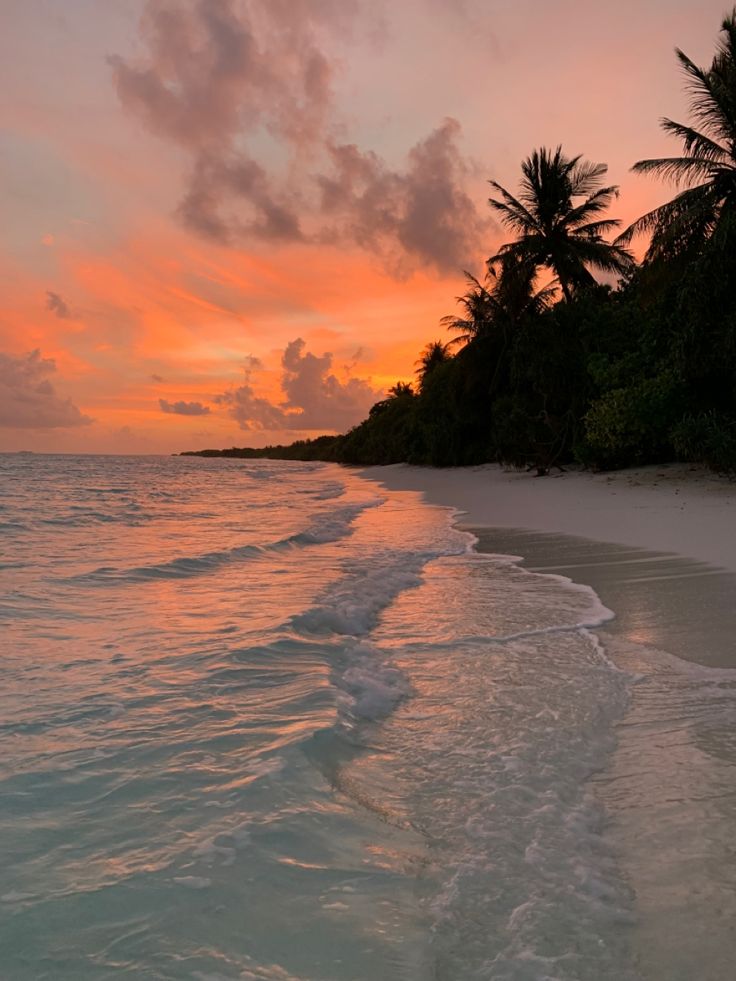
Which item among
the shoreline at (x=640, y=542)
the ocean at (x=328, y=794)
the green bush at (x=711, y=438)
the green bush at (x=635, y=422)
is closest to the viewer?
the ocean at (x=328, y=794)

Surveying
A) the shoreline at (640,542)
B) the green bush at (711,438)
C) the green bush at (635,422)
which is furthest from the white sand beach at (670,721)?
the green bush at (635,422)

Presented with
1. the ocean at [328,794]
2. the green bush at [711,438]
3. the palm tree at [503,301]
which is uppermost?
the palm tree at [503,301]

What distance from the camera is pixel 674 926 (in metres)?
2.08

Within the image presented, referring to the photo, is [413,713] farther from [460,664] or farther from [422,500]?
[422,500]

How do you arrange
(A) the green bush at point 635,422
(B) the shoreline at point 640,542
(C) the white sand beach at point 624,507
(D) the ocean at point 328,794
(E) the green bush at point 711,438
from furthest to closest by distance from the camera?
1. (A) the green bush at point 635,422
2. (E) the green bush at point 711,438
3. (C) the white sand beach at point 624,507
4. (B) the shoreline at point 640,542
5. (D) the ocean at point 328,794

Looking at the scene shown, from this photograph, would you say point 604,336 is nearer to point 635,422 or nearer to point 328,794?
point 635,422

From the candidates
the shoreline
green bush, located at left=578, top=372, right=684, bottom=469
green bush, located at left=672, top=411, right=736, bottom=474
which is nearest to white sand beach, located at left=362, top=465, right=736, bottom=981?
the shoreline

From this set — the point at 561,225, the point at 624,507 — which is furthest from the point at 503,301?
the point at 624,507

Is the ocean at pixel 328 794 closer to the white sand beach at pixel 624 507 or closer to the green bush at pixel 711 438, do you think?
the white sand beach at pixel 624 507

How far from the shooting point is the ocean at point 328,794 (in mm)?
2051

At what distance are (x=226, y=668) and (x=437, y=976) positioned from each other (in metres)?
3.19

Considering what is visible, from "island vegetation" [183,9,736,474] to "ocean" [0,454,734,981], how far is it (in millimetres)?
14582

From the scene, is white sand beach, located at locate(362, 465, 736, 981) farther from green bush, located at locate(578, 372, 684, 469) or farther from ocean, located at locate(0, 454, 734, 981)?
green bush, located at locate(578, 372, 684, 469)

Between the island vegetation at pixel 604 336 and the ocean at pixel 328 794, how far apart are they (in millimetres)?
14582
